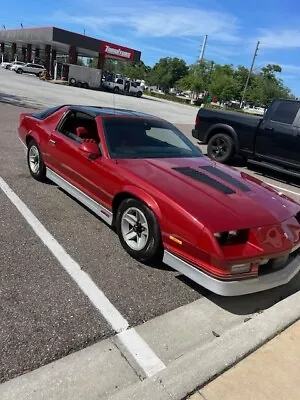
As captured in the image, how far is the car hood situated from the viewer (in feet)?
10.3

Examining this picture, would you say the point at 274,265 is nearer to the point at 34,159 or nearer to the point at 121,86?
the point at 34,159

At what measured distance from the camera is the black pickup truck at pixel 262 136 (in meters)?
8.21

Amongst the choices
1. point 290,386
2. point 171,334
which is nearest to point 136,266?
point 171,334

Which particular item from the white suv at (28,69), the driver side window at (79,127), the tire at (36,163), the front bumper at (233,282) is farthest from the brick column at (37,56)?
the front bumper at (233,282)

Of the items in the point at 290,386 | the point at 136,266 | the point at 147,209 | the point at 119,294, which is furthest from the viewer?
the point at 136,266

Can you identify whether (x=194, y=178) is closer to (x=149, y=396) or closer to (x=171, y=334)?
(x=171, y=334)

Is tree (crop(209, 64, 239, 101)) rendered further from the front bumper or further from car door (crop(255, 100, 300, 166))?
the front bumper

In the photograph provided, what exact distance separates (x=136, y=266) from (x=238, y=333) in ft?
4.05

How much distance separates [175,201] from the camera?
323 cm

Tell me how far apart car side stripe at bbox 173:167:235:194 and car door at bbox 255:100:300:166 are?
4.95 meters

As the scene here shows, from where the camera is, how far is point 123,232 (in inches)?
150

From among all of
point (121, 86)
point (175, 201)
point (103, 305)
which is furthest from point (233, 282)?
point (121, 86)

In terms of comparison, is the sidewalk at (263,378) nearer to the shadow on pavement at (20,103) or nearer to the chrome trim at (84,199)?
the chrome trim at (84,199)

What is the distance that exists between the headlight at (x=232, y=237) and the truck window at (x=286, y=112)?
6089 mm
